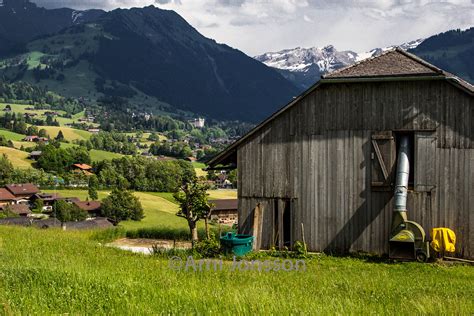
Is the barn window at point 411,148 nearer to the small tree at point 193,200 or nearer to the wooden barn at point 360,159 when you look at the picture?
the wooden barn at point 360,159

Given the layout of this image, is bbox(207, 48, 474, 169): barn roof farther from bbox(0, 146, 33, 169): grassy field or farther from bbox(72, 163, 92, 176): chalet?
bbox(0, 146, 33, 169): grassy field

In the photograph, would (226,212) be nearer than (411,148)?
No

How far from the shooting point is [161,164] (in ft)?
573

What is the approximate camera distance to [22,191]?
14700 centimetres

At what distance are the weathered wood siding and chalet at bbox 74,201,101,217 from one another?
4108 inches

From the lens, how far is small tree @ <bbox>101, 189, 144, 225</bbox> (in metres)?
121

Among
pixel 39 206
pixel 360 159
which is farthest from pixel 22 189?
pixel 360 159

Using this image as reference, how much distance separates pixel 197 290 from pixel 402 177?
13.6 m

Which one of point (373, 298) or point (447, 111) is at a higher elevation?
point (447, 111)

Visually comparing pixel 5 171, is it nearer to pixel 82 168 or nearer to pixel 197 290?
pixel 82 168

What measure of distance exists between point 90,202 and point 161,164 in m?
46.1

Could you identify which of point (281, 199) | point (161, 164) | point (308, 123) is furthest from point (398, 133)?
point (161, 164)

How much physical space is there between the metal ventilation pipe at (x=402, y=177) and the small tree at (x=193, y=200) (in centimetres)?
923

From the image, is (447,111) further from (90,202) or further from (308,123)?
(90,202)
